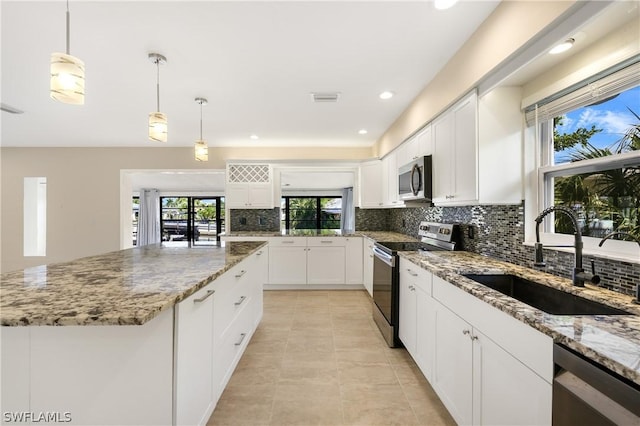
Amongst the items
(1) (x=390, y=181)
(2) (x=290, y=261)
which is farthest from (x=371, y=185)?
(2) (x=290, y=261)

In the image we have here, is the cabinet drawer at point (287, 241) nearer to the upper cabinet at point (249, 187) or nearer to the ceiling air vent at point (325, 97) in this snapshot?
the upper cabinet at point (249, 187)

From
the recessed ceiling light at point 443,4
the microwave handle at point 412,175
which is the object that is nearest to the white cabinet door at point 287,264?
the microwave handle at point 412,175

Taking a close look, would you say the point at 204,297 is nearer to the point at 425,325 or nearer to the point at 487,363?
the point at 487,363

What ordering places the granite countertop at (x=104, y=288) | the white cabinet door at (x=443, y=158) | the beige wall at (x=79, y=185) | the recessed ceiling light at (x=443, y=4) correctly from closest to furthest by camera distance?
1. the granite countertop at (x=104, y=288)
2. the recessed ceiling light at (x=443, y=4)
3. the white cabinet door at (x=443, y=158)
4. the beige wall at (x=79, y=185)

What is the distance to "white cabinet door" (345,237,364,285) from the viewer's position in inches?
178

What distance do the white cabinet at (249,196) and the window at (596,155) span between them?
3.82m

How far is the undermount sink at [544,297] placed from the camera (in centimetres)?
124

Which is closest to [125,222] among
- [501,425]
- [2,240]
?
[2,240]

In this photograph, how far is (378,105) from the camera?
3.25 meters

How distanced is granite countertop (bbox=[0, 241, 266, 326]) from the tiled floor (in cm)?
92

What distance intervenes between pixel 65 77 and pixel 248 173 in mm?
3501

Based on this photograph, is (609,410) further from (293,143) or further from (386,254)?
(293,143)

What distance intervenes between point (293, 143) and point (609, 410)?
4.74 m

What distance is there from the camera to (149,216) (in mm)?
8617
